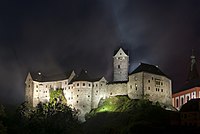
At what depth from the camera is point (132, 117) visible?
98188 mm

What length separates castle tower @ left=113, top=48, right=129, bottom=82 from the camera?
118562mm

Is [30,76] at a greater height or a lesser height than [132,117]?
greater

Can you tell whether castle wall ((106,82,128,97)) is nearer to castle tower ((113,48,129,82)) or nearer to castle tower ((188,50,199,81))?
castle tower ((113,48,129,82))

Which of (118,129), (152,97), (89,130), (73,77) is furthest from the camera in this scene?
(73,77)

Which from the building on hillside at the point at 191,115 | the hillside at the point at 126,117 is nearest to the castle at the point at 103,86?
the hillside at the point at 126,117

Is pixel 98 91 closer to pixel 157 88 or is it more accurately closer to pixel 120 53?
pixel 120 53

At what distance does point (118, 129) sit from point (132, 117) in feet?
15.7

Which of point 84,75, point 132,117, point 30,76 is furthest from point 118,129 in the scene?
point 30,76

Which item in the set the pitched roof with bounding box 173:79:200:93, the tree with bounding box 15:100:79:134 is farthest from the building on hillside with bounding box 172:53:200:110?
the tree with bounding box 15:100:79:134

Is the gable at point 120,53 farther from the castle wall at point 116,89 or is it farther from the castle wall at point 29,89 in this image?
the castle wall at point 29,89

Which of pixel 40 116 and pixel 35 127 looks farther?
pixel 40 116

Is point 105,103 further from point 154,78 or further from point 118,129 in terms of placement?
point 118,129

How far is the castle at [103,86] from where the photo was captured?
111 m

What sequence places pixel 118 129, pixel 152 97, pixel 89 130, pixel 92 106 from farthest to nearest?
pixel 92 106 < pixel 152 97 < pixel 89 130 < pixel 118 129
